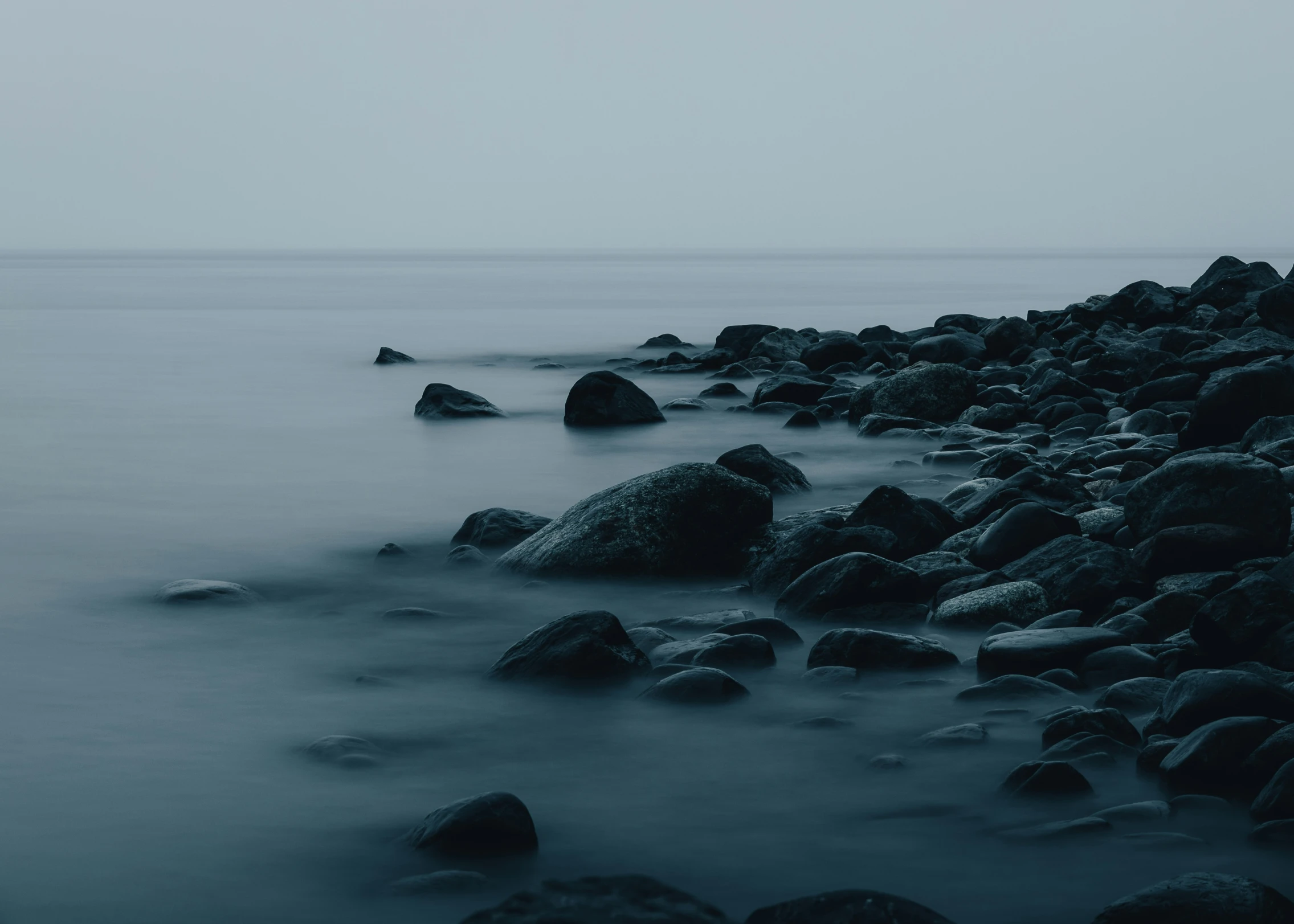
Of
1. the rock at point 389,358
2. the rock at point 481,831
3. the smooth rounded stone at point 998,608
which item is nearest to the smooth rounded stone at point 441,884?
the rock at point 481,831

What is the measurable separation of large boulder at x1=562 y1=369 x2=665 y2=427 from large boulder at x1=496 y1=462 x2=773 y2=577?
6.92 meters

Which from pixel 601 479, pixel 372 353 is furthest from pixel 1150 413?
pixel 372 353

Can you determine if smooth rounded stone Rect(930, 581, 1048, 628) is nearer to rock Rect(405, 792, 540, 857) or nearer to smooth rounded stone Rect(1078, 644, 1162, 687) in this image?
smooth rounded stone Rect(1078, 644, 1162, 687)

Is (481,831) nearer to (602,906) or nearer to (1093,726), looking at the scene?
(602,906)

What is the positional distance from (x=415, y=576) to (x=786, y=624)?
8.19ft

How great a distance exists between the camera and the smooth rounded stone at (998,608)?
20.2 feet

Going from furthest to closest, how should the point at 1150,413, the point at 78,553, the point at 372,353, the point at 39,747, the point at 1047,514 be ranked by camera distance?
the point at 372,353
the point at 1150,413
the point at 78,553
the point at 1047,514
the point at 39,747

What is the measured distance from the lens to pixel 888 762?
4613 mm

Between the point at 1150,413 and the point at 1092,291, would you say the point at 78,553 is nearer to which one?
the point at 1150,413

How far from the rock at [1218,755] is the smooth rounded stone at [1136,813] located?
19cm

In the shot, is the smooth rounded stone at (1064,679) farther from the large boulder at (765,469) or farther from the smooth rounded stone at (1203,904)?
the large boulder at (765,469)

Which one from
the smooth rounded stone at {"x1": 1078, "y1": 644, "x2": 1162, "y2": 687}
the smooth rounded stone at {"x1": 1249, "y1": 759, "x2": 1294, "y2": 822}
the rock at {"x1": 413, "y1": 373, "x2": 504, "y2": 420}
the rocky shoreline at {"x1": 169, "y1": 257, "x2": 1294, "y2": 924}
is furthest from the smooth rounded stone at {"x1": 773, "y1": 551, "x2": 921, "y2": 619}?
the rock at {"x1": 413, "y1": 373, "x2": 504, "y2": 420}

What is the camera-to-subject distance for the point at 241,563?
26.7ft

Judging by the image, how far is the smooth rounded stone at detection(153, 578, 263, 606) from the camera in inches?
278
